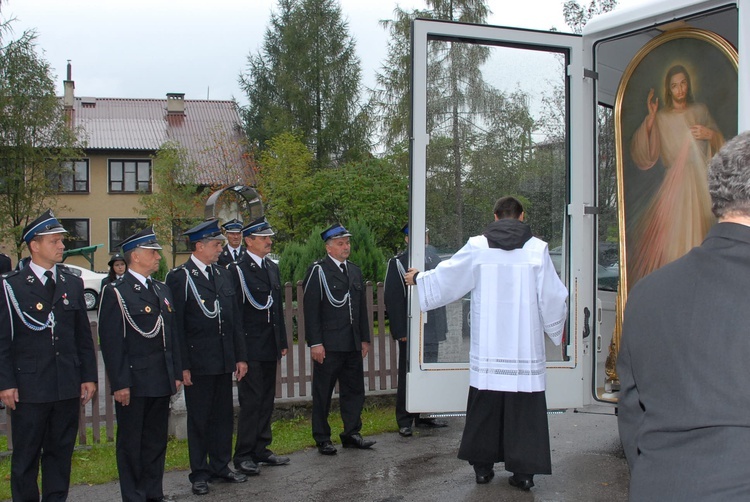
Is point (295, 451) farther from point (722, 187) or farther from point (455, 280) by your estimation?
point (722, 187)

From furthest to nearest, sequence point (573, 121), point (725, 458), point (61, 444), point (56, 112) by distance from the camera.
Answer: point (56, 112) < point (573, 121) < point (61, 444) < point (725, 458)

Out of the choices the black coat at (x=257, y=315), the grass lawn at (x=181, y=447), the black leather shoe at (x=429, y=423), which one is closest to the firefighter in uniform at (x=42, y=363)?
the grass lawn at (x=181, y=447)

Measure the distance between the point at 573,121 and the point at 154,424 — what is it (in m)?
3.59

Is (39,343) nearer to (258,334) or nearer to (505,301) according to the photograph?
(258,334)

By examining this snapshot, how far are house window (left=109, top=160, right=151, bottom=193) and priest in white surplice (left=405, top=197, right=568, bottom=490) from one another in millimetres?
36971

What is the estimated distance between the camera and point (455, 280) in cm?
552

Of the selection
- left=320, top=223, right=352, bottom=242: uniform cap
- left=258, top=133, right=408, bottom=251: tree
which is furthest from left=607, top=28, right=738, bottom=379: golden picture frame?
left=258, top=133, right=408, bottom=251: tree

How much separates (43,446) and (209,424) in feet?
4.03

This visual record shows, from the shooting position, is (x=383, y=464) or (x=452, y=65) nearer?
(x=452, y=65)

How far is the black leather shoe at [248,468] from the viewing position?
6043 mm

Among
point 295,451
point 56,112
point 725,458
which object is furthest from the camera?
point 56,112

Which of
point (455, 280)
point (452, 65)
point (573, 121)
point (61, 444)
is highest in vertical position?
point (452, 65)

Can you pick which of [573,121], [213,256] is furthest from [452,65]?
[213,256]

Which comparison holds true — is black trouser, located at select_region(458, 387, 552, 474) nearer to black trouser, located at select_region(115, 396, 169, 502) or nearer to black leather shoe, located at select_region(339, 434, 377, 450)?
black leather shoe, located at select_region(339, 434, 377, 450)
